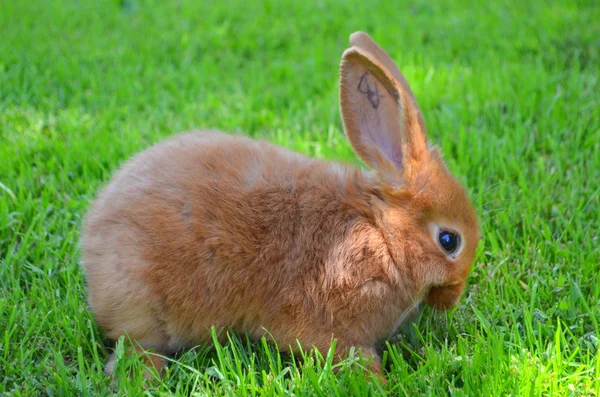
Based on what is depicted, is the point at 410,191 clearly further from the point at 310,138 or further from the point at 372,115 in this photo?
the point at 310,138

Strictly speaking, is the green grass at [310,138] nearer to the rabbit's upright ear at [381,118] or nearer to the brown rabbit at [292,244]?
the brown rabbit at [292,244]

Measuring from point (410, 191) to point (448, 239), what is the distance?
249 mm

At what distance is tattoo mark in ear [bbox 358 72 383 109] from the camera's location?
9.31ft

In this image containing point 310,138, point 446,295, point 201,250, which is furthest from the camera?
point 310,138

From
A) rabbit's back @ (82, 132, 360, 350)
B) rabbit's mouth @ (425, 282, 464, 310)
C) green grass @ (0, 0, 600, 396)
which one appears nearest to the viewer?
green grass @ (0, 0, 600, 396)

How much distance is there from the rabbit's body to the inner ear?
247 mm

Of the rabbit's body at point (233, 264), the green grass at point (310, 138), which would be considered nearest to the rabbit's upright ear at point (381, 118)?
the rabbit's body at point (233, 264)

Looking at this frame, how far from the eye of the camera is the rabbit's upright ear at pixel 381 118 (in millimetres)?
2770

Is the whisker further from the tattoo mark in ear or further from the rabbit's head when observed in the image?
the tattoo mark in ear

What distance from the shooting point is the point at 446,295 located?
2.83m

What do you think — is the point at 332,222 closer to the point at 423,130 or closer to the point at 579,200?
the point at 423,130

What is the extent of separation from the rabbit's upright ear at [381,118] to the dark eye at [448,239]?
0.91ft

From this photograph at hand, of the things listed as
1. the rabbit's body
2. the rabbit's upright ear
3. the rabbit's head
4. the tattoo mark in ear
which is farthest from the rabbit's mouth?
the tattoo mark in ear

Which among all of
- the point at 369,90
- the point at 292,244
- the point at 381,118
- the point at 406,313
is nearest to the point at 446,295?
the point at 406,313
